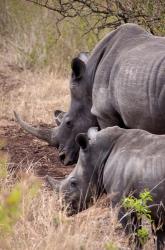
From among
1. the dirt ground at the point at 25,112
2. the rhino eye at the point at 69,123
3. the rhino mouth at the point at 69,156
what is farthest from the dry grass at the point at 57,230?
the rhino eye at the point at 69,123

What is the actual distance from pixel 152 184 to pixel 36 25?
11650 millimetres

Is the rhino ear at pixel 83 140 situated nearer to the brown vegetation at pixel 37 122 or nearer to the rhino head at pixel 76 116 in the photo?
the brown vegetation at pixel 37 122

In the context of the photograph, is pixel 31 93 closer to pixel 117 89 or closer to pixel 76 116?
pixel 76 116

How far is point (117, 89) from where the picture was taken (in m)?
8.01

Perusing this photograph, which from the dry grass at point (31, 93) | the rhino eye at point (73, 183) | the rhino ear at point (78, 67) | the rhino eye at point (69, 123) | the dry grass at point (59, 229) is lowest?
the dry grass at point (31, 93)

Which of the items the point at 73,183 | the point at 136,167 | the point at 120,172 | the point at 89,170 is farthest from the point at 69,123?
the point at 136,167

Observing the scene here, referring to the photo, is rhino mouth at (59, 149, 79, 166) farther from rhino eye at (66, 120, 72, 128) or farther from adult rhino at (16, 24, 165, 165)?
rhino eye at (66, 120, 72, 128)

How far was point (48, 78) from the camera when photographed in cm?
1530

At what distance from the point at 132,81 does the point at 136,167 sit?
5.29ft

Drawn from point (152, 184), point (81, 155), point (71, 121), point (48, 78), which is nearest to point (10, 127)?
point (71, 121)

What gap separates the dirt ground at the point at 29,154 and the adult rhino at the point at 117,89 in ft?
0.93

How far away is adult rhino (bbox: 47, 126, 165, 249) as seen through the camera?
6121 millimetres

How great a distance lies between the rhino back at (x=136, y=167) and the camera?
19.9 ft

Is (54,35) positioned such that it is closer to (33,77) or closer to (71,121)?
(33,77)
